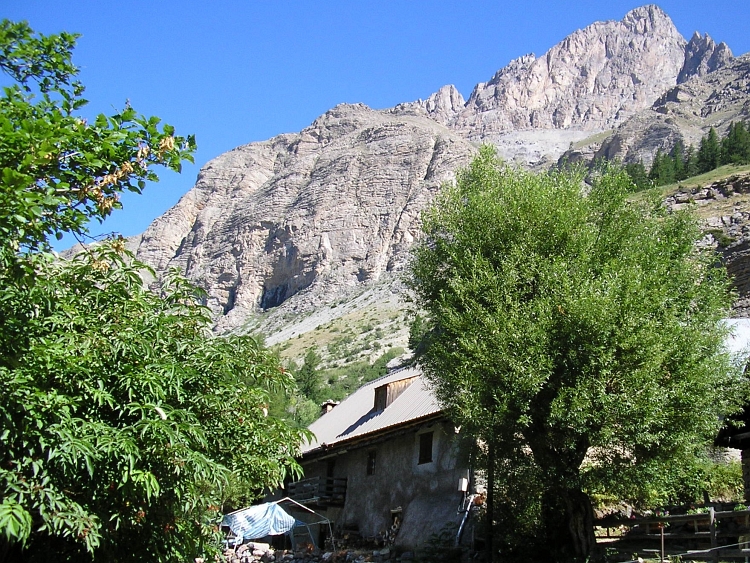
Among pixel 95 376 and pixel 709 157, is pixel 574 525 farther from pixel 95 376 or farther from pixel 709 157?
pixel 709 157

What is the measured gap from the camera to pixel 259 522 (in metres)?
24.2

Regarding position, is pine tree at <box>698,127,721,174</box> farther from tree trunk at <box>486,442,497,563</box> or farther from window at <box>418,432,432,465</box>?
tree trunk at <box>486,442,497,563</box>

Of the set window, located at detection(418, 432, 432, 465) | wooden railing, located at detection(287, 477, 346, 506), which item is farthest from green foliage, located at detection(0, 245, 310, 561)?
wooden railing, located at detection(287, 477, 346, 506)

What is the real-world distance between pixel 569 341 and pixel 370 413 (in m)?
16.2

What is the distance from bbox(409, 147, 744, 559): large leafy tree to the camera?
15906mm

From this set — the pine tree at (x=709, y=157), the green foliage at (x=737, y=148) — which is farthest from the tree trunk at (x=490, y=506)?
the pine tree at (x=709, y=157)

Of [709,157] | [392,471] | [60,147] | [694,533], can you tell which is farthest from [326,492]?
[709,157]

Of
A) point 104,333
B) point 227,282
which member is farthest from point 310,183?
point 104,333

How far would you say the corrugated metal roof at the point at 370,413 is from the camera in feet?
85.0

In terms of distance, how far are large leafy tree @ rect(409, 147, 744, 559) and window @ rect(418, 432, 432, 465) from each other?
509 cm

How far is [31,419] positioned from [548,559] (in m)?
14.3

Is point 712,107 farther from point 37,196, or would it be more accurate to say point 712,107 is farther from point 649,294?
point 37,196

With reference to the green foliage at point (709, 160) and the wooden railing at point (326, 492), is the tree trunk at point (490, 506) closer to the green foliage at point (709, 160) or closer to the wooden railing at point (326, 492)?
the wooden railing at point (326, 492)

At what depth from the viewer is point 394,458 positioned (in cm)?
2633
